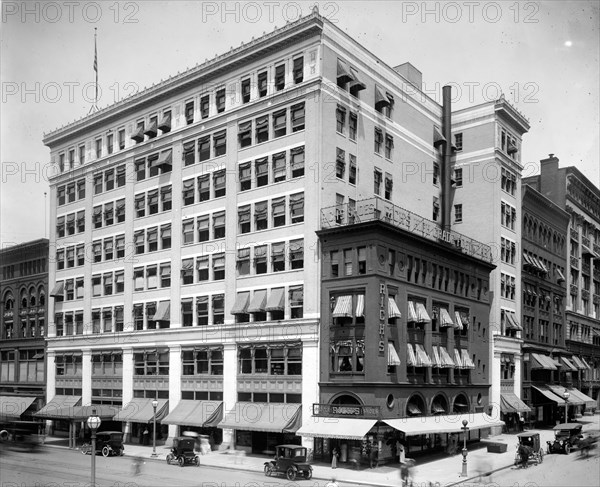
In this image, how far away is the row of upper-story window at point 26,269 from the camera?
73.6 m

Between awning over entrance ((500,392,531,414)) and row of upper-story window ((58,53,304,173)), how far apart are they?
33775 millimetres

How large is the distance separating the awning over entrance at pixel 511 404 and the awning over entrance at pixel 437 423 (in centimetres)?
769

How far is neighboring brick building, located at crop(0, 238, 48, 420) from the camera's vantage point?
71312 millimetres

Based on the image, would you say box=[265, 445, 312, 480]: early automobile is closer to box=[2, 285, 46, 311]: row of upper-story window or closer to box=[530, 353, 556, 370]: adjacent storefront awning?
box=[530, 353, 556, 370]: adjacent storefront awning

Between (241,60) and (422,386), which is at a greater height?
(241,60)

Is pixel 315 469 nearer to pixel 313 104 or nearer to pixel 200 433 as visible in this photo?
pixel 200 433

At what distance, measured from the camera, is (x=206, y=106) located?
57.1 metres

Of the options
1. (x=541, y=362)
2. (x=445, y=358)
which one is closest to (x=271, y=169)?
(x=445, y=358)

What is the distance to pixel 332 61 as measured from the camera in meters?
50.6

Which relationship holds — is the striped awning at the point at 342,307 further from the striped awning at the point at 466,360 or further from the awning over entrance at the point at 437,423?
the striped awning at the point at 466,360

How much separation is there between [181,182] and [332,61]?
16.0 metres

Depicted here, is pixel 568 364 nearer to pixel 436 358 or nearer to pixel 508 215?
pixel 508 215

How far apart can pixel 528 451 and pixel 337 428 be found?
12.0 m

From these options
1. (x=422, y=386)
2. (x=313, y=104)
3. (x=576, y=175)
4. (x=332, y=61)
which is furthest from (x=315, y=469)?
(x=576, y=175)
